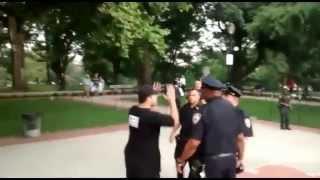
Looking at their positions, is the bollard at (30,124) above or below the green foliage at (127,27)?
below

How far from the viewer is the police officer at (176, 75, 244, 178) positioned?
5.45m

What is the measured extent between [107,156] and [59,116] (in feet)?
27.6

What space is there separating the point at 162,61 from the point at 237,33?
6486 millimetres

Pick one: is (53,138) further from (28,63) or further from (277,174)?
(28,63)

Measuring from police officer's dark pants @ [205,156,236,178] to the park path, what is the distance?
4.61 m

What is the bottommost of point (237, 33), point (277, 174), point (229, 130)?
point (277, 174)

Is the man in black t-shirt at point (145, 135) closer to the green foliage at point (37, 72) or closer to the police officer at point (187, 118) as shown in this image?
the police officer at point (187, 118)

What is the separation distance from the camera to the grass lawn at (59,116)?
17172mm

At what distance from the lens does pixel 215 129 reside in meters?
5.45

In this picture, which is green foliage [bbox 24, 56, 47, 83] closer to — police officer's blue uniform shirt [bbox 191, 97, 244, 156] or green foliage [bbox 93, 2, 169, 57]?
green foliage [bbox 93, 2, 169, 57]

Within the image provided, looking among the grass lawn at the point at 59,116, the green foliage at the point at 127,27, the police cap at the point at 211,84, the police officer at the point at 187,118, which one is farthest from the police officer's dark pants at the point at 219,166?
the green foliage at the point at 127,27

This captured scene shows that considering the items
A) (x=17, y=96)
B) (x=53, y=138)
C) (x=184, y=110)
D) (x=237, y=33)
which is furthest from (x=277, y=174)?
(x=237, y=33)

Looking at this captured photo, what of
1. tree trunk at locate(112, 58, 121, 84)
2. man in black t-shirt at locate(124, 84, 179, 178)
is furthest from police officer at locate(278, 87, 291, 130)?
tree trunk at locate(112, 58, 121, 84)

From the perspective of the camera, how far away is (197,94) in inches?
287
